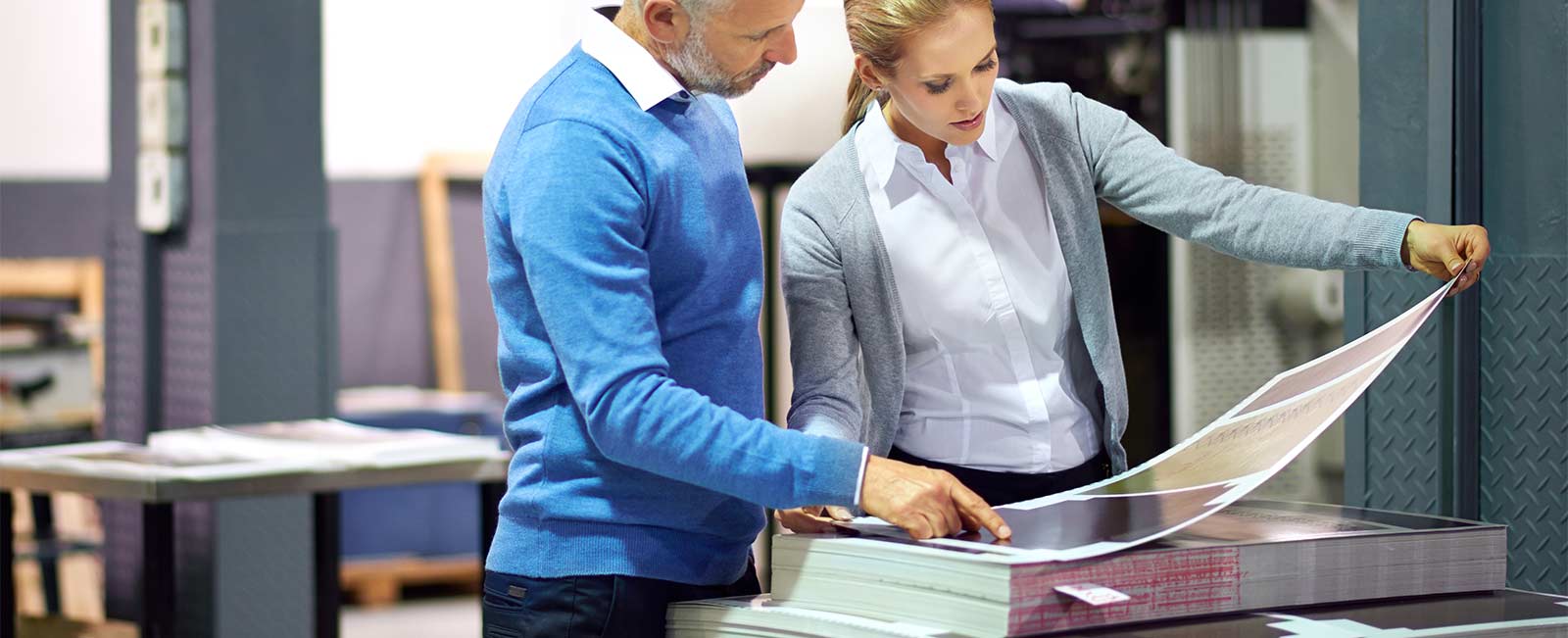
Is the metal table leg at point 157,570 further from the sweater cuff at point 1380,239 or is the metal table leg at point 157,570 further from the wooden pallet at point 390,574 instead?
the wooden pallet at point 390,574

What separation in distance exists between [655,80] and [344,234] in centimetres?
560

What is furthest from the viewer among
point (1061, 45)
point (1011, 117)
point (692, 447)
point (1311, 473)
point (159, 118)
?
point (1311, 473)

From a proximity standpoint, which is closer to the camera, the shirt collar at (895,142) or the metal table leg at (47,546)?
the shirt collar at (895,142)

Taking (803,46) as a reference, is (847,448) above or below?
below

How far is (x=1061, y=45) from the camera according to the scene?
5191 mm

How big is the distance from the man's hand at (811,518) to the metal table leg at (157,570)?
2196mm

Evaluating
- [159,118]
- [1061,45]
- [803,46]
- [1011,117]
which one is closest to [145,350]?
[159,118]

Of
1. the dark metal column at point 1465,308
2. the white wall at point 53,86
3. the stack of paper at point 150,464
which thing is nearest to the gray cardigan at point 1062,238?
the dark metal column at point 1465,308

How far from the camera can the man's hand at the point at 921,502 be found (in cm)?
128

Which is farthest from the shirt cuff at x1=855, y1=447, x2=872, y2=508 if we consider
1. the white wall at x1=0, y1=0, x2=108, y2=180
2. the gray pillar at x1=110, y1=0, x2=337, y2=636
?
the white wall at x1=0, y1=0, x2=108, y2=180

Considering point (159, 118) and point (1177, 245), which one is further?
point (1177, 245)

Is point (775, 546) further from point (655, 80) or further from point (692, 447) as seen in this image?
point (655, 80)

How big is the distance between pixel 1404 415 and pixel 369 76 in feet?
18.9

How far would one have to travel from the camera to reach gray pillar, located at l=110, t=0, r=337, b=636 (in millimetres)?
4203
